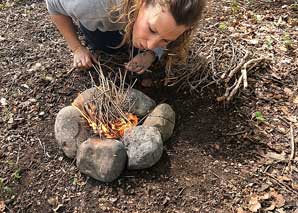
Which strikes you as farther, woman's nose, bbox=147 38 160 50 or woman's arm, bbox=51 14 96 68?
woman's arm, bbox=51 14 96 68

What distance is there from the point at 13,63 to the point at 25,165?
2.91 ft

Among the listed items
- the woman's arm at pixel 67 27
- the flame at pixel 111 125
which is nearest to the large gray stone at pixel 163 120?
the flame at pixel 111 125

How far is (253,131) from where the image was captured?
7.94ft

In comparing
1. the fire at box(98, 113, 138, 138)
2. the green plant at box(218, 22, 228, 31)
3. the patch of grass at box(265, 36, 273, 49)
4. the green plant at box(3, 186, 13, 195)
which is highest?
the green plant at box(3, 186, 13, 195)

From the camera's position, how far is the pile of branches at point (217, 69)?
259 cm

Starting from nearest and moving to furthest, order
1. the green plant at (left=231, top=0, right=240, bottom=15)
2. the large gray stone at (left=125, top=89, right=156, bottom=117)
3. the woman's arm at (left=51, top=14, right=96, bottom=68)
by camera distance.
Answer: the large gray stone at (left=125, top=89, right=156, bottom=117) → the woman's arm at (left=51, top=14, right=96, bottom=68) → the green plant at (left=231, top=0, right=240, bottom=15)

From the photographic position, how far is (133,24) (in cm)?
216

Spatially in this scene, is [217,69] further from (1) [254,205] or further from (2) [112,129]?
(1) [254,205]

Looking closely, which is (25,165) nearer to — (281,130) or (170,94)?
(170,94)

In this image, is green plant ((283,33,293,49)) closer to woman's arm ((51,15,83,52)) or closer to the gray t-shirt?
the gray t-shirt

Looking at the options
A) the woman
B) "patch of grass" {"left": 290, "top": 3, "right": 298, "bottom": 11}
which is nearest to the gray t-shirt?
the woman

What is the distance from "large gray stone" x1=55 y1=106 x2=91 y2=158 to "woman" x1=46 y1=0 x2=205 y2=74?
48 centimetres

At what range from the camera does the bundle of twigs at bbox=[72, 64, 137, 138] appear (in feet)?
7.56

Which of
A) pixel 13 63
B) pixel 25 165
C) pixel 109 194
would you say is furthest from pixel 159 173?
pixel 13 63
